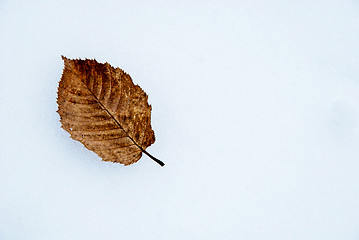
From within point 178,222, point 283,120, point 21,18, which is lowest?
point 178,222

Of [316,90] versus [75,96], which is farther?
[316,90]

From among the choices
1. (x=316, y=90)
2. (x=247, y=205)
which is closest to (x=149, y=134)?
(x=247, y=205)

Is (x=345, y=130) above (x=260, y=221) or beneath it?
above

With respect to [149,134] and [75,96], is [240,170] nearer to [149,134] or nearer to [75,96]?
[149,134]
